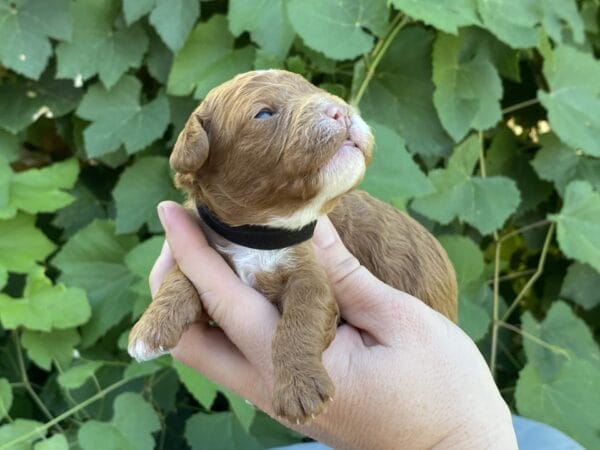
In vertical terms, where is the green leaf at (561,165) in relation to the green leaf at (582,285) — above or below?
above

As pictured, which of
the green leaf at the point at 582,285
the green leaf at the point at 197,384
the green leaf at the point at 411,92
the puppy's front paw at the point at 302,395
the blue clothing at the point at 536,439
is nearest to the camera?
the puppy's front paw at the point at 302,395

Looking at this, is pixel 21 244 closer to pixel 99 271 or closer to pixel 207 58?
pixel 99 271

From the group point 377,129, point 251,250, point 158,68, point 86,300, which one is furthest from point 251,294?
point 158,68

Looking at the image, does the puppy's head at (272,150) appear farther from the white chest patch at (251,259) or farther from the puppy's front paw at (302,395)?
the puppy's front paw at (302,395)

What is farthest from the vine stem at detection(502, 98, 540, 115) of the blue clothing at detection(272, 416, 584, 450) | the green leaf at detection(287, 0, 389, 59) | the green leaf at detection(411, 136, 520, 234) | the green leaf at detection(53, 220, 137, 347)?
the green leaf at detection(53, 220, 137, 347)

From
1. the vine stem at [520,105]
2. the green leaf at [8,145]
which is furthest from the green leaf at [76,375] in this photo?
the vine stem at [520,105]

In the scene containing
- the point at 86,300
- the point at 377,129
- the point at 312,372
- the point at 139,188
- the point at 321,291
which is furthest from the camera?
the point at 139,188

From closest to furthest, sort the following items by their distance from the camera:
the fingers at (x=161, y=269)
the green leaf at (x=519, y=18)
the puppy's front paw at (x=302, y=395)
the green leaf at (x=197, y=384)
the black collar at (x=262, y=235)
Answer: the puppy's front paw at (x=302, y=395)
the black collar at (x=262, y=235)
the fingers at (x=161, y=269)
the green leaf at (x=197, y=384)
the green leaf at (x=519, y=18)

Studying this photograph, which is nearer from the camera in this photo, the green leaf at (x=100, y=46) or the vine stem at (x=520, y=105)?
the green leaf at (x=100, y=46)

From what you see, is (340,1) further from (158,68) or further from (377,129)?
(158,68)
